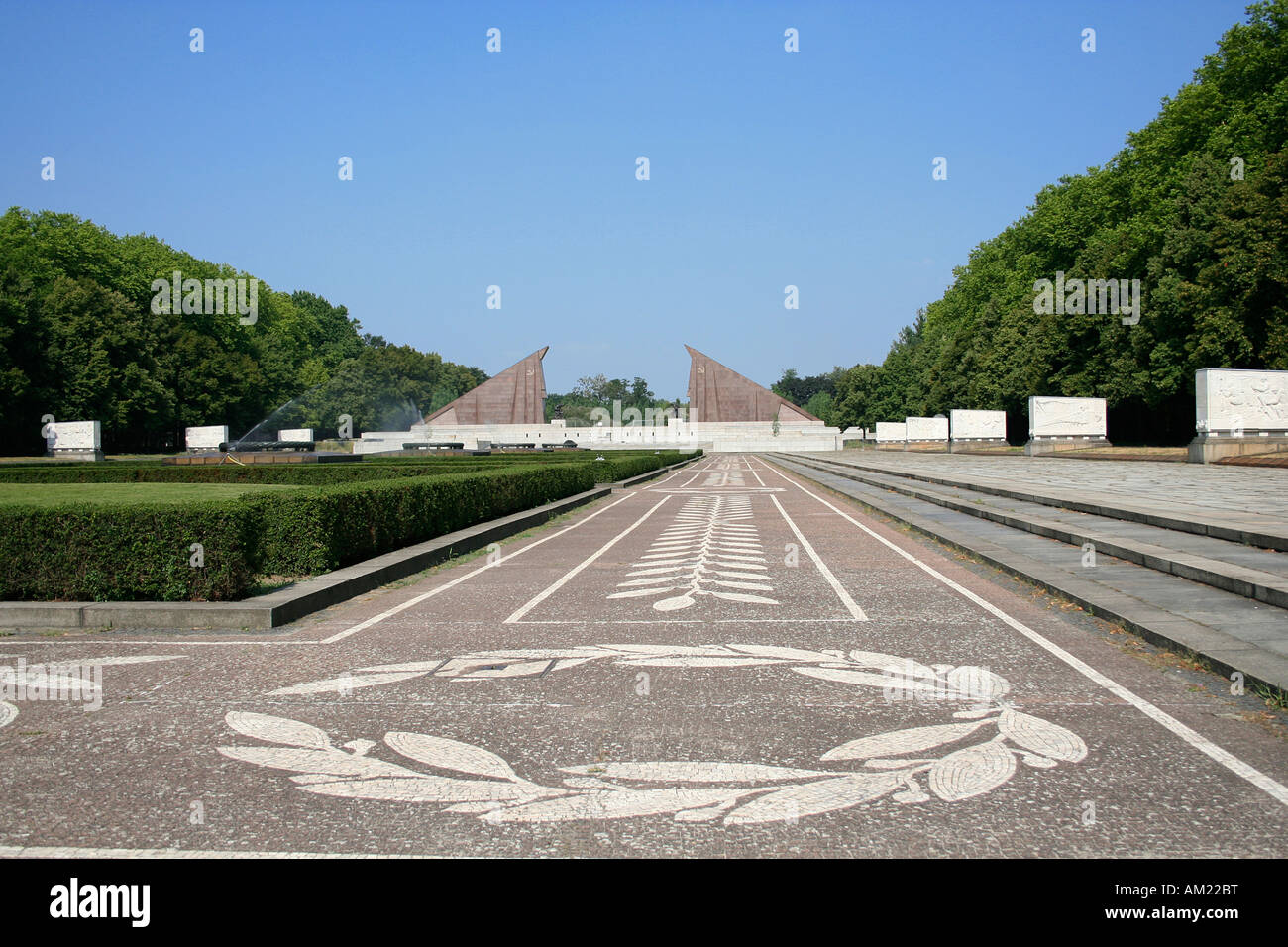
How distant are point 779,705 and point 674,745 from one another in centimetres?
93

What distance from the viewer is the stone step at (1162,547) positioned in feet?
27.2

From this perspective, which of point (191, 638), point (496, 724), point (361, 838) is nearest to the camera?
point (361, 838)

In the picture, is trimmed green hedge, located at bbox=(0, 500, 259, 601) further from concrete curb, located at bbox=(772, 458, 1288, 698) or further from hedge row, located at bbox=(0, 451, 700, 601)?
concrete curb, located at bbox=(772, 458, 1288, 698)

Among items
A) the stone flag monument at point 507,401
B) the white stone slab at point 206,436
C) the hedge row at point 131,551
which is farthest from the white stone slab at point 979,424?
the stone flag monument at point 507,401

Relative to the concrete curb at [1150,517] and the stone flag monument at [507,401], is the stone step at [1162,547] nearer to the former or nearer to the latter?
the concrete curb at [1150,517]

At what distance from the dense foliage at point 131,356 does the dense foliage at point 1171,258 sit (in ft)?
188

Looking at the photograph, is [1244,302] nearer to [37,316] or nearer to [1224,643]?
[1224,643]

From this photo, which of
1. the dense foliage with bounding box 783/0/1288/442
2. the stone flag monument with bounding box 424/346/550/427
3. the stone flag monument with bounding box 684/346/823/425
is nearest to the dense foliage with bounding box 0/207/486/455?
the stone flag monument with bounding box 424/346/550/427

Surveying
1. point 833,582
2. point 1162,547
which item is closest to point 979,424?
point 1162,547

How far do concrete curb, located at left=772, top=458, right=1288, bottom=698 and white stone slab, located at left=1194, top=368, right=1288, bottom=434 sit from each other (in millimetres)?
23871

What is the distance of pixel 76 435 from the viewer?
5228 cm

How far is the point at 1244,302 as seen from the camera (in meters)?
35.6

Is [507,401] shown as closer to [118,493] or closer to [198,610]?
[118,493]
